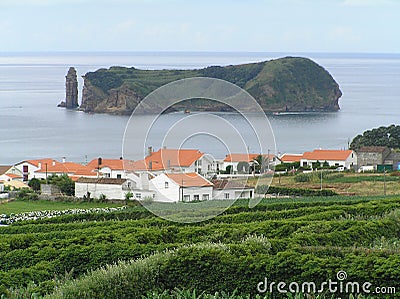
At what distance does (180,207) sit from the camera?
1500 cm

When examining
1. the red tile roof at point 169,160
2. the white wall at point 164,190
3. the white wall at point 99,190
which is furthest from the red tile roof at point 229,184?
the white wall at point 99,190

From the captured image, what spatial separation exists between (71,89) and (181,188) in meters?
85.8

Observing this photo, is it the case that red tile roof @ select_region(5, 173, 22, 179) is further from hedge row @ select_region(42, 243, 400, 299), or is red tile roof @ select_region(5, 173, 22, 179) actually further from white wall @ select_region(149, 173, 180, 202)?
hedge row @ select_region(42, 243, 400, 299)

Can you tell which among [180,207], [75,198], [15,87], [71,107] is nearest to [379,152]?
[75,198]

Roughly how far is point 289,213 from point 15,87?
138218 mm

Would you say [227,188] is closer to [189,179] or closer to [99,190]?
[189,179]

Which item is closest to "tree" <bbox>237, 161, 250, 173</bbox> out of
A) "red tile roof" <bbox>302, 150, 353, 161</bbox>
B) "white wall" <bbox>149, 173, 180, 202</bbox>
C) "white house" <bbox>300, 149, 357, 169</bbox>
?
"white wall" <bbox>149, 173, 180, 202</bbox>

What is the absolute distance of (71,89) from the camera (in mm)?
100125

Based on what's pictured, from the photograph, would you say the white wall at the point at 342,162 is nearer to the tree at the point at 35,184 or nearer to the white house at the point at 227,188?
the tree at the point at 35,184

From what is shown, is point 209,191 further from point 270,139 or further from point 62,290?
point 62,290

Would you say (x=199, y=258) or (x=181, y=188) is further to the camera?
(x=181, y=188)

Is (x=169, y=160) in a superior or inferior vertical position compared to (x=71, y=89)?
inferior

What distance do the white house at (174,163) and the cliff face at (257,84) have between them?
69.2 metres

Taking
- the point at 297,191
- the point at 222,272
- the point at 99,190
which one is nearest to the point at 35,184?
the point at 99,190
